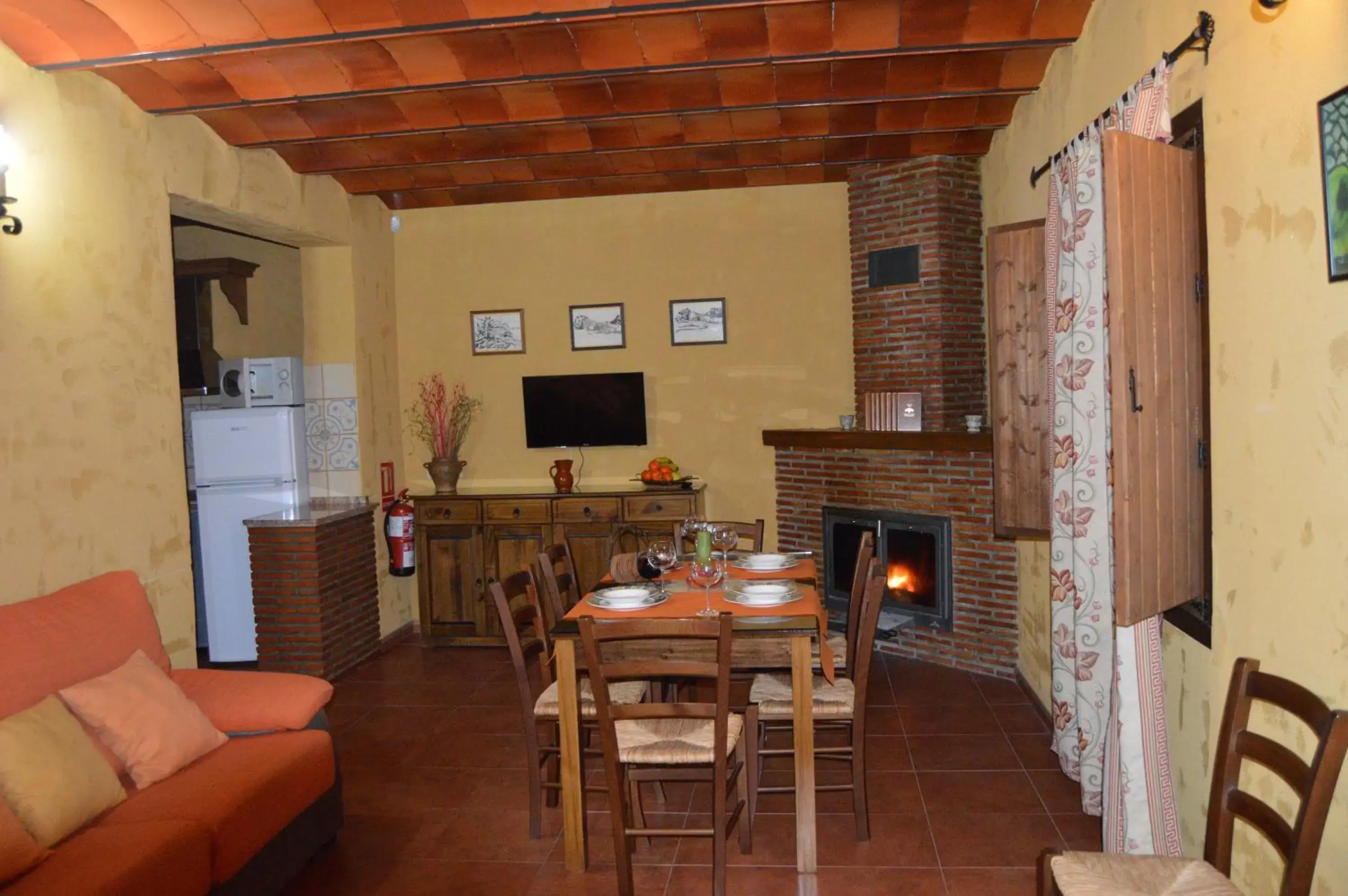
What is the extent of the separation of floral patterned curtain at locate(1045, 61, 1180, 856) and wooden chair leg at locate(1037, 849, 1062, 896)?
939 mm


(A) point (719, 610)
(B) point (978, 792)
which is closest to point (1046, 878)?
(A) point (719, 610)

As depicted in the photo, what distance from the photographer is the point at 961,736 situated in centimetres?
466

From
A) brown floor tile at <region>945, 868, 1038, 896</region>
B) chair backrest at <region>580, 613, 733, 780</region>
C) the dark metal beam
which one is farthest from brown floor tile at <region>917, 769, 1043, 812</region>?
the dark metal beam

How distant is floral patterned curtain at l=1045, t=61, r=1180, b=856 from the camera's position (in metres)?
3.03

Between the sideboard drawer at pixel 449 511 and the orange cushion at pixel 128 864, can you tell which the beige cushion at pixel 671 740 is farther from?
the sideboard drawer at pixel 449 511

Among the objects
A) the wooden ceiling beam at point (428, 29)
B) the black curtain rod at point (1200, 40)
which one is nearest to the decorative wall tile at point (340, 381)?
the wooden ceiling beam at point (428, 29)

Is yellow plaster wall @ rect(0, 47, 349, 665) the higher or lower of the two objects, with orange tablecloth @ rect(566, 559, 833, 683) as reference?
higher

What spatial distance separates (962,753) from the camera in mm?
4441

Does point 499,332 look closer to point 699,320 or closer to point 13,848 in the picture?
point 699,320

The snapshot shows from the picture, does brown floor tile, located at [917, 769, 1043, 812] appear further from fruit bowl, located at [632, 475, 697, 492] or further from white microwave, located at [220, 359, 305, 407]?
white microwave, located at [220, 359, 305, 407]

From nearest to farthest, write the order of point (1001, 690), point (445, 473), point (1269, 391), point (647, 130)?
point (1269, 391) → point (1001, 690) → point (647, 130) → point (445, 473)

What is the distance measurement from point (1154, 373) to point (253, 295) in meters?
5.99

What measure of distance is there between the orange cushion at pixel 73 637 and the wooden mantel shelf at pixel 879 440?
384 centimetres

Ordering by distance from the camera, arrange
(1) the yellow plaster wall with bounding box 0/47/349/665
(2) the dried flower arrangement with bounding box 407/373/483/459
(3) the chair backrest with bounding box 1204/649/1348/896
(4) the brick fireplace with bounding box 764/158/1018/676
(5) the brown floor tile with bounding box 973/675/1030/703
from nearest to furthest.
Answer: (3) the chair backrest with bounding box 1204/649/1348/896 → (1) the yellow plaster wall with bounding box 0/47/349/665 → (5) the brown floor tile with bounding box 973/675/1030/703 → (4) the brick fireplace with bounding box 764/158/1018/676 → (2) the dried flower arrangement with bounding box 407/373/483/459
